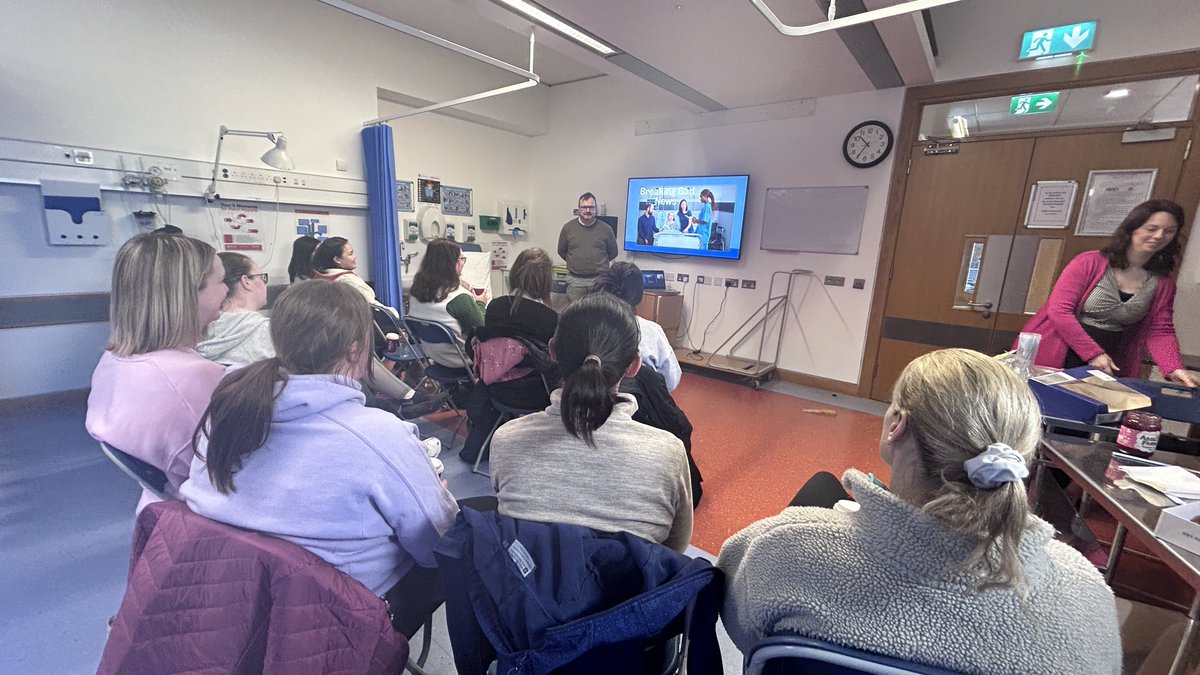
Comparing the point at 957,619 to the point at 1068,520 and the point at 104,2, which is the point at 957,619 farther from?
the point at 104,2

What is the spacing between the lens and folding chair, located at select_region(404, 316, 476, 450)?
105 inches

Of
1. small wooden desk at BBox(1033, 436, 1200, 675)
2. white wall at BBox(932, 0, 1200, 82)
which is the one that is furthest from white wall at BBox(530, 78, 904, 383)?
small wooden desk at BBox(1033, 436, 1200, 675)

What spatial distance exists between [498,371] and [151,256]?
1310mm

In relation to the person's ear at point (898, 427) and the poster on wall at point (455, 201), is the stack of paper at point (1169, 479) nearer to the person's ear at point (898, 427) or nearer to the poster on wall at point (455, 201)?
the person's ear at point (898, 427)

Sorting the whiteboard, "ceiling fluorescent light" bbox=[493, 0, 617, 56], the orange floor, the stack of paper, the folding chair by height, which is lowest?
the orange floor

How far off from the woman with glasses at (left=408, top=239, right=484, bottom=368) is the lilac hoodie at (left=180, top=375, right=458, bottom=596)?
1795 millimetres

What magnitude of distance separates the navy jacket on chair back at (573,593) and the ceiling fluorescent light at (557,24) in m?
2.93

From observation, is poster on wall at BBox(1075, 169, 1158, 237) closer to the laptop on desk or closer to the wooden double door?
the wooden double door

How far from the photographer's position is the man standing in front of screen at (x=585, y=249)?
468 cm

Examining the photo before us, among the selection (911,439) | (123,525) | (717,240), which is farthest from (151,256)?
(717,240)

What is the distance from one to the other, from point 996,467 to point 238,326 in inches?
92.7

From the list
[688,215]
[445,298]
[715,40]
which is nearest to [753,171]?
[688,215]

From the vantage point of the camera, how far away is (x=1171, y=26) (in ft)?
9.52

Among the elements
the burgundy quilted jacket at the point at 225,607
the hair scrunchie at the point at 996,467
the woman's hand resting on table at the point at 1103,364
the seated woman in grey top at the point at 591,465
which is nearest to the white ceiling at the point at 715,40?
the woman's hand resting on table at the point at 1103,364
